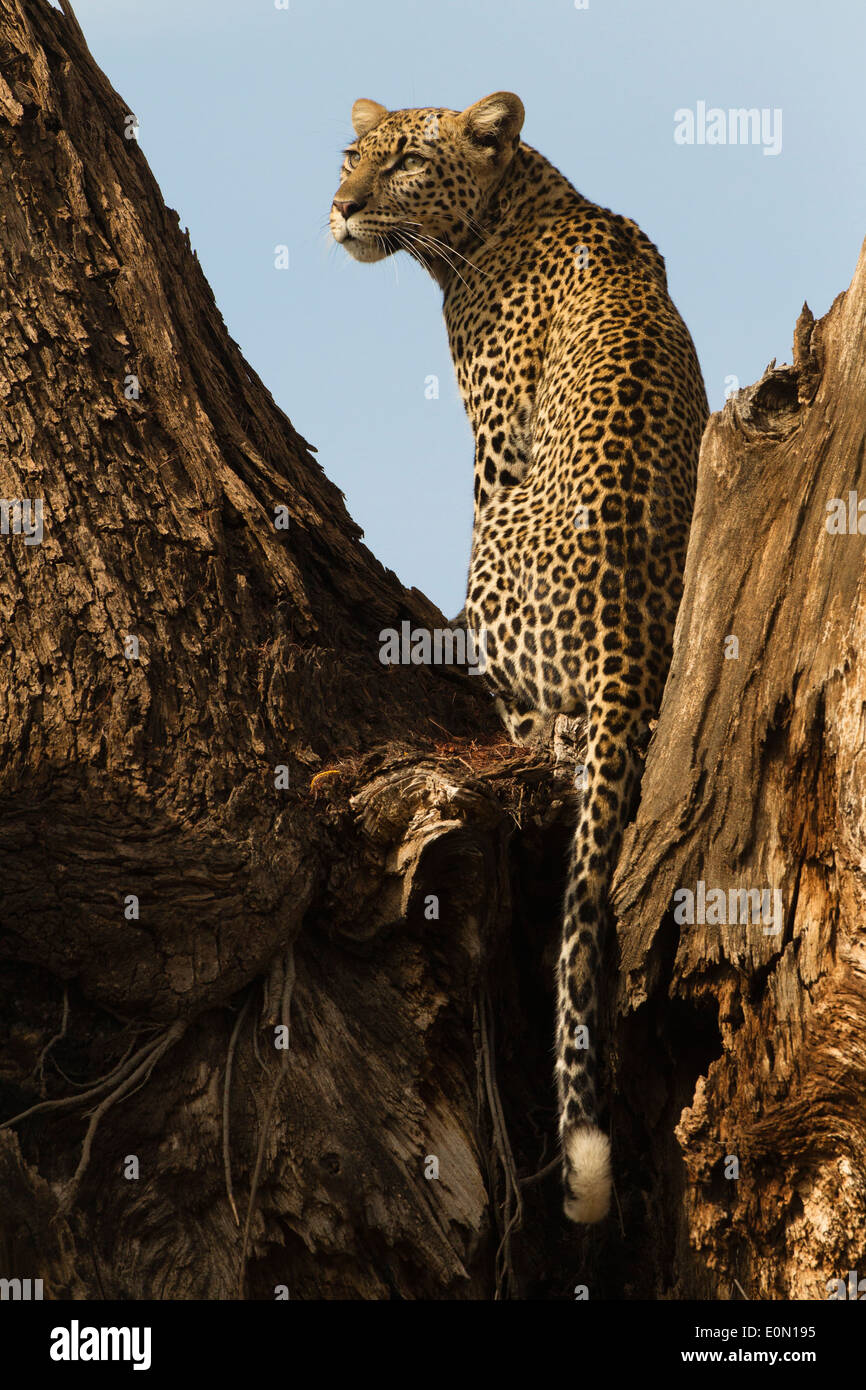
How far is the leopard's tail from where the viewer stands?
5.07 metres

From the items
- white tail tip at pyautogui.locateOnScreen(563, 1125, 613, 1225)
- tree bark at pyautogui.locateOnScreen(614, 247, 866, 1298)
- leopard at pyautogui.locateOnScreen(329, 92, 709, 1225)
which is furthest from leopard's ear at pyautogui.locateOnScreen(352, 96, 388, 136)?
white tail tip at pyautogui.locateOnScreen(563, 1125, 613, 1225)

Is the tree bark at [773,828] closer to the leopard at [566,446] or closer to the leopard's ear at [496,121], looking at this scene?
the leopard at [566,446]

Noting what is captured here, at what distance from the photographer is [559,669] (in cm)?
618

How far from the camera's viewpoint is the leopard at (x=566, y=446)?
18.0 feet

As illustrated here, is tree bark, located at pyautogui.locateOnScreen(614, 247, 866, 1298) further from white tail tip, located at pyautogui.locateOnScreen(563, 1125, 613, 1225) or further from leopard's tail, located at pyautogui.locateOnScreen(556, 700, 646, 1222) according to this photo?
white tail tip, located at pyautogui.locateOnScreen(563, 1125, 613, 1225)

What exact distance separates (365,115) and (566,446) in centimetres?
382

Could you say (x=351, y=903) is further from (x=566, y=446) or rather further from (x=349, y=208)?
(x=349, y=208)

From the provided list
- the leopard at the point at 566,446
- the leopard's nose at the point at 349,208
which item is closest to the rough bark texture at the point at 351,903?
the leopard at the point at 566,446

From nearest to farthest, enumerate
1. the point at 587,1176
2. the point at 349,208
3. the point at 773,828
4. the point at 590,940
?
the point at 773,828 < the point at 587,1176 < the point at 590,940 < the point at 349,208

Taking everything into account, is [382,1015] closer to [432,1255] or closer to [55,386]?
[432,1255]

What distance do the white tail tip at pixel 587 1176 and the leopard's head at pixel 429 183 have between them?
5.42 metres

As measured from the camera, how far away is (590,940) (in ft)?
17.6

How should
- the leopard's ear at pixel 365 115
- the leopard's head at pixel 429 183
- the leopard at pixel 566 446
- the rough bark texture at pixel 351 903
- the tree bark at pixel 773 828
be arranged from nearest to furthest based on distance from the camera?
the tree bark at pixel 773 828 < the rough bark texture at pixel 351 903 < the leopard at pixel 566 446 < the leopard's head at pixel 429 183 < the leopard's ear at pixel 365 115

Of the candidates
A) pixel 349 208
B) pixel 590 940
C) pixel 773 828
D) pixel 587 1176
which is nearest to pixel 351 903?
pixel 590 940
